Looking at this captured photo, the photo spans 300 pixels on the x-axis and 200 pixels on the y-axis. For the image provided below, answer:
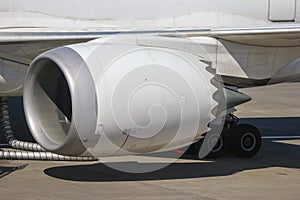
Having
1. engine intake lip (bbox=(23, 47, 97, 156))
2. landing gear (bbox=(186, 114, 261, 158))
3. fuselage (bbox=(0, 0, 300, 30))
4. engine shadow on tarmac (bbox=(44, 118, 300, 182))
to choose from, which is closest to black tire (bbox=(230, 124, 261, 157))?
landing gear (bbox=(186, 114, 261, 158))

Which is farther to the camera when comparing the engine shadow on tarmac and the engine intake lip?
the engine shadow on tarmac

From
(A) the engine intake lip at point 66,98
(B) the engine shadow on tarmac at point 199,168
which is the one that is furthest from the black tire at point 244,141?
(A) the engine intake lip at point 66,98

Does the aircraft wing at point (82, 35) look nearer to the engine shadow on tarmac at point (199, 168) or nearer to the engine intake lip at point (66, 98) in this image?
the engine intake lip at point (66, 98)

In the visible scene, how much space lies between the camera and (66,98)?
11.6 metres

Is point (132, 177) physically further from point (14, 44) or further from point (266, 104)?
point (266, 104)

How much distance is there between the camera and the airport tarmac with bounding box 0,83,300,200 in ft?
34.4

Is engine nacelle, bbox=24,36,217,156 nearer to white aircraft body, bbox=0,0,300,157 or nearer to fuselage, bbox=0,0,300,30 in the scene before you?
white aircraft body, bbox=0,0,300,157

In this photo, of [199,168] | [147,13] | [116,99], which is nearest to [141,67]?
[116,99]

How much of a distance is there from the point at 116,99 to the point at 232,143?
3.69 m

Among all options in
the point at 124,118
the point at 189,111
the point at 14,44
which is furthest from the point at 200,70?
the point at 14,44

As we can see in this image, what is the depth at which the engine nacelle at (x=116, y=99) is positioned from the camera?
405 inches

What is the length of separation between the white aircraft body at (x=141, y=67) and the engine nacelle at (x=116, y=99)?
0.05 ft

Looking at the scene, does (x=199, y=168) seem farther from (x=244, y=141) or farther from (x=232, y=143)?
(x=244, y=141)

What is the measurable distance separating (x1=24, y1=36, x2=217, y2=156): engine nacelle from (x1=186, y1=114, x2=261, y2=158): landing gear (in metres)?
2.00
